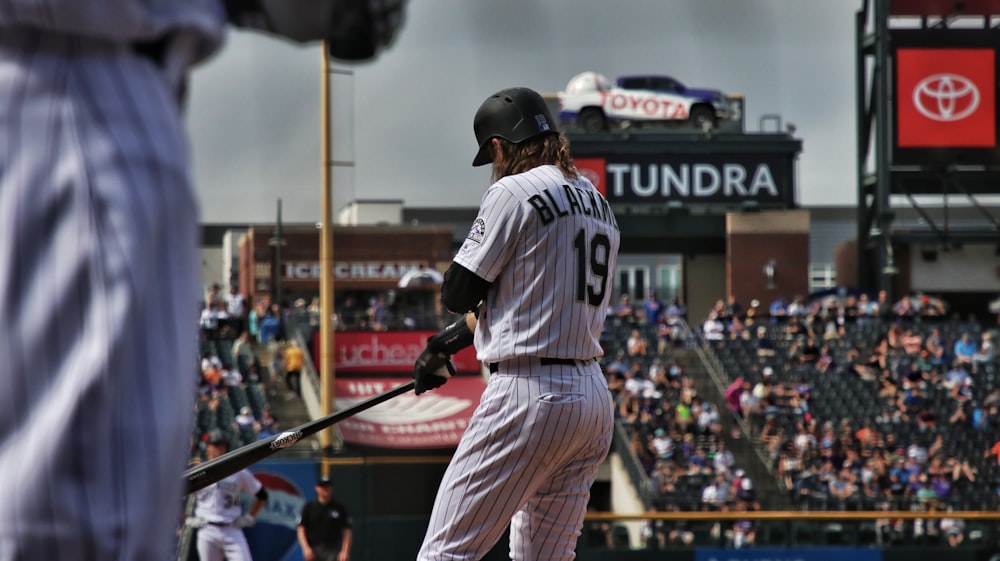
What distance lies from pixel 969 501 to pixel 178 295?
60.0ft

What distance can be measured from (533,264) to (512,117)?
1.63 ft

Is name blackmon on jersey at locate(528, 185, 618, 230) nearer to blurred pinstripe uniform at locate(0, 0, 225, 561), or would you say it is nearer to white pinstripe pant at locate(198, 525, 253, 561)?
blurred pinstripe uniform at locate(0, 0, 225, 561)

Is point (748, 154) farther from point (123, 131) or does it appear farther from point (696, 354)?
point (123, 131)

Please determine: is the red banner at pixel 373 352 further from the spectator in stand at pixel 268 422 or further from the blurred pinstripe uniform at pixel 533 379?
the blurred pinstripe uniform at pixel 533 379

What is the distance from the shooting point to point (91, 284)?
4.96 feet

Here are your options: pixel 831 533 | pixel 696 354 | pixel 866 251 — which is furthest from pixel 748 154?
pixel 831 533

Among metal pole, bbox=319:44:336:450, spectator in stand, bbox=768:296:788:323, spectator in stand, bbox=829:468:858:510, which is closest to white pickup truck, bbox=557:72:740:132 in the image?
spectator in stand, bbox=768:296:788:323

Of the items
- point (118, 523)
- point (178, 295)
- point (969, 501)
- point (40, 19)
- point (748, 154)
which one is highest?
point (748, 154)

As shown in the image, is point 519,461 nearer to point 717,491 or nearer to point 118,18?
point 118,18

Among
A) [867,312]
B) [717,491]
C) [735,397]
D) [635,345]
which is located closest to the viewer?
[717,491]

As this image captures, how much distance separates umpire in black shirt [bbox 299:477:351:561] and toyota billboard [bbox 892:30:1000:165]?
1140 inches

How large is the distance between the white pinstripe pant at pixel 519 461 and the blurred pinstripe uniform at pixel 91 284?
8.42 feet

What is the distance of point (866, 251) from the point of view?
39.6 m

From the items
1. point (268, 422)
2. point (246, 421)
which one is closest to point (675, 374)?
point (268, 422)
